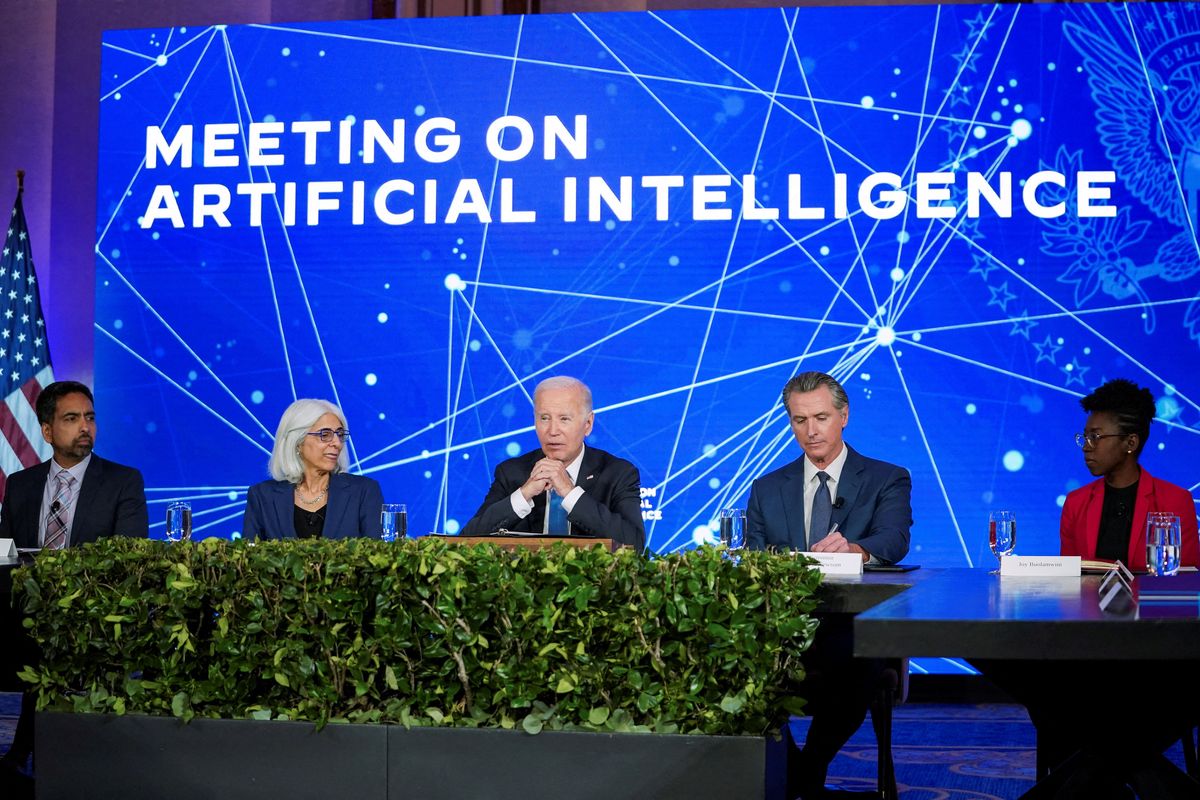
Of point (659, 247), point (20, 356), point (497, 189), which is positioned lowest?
point (20, 356)

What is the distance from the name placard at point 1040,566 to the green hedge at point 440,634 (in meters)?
1.08

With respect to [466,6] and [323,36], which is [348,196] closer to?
[323,36]

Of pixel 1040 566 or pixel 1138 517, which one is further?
pixel 1138 517

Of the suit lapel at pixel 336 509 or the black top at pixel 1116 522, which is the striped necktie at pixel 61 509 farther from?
the black top at pixel 1116 522

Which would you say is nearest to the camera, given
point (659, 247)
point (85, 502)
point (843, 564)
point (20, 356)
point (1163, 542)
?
point (1163, 542)

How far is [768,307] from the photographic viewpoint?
590 cm

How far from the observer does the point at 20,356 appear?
21.8 ft

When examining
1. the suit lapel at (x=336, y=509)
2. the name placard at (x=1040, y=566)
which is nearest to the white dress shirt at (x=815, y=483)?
the name placard at (x=1040, y=566)

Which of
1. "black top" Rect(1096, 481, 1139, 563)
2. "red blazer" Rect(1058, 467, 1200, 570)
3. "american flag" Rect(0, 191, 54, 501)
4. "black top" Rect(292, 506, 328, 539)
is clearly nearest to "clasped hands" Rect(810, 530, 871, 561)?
"red blazer" Rect(1058, 467, 1200, 570)

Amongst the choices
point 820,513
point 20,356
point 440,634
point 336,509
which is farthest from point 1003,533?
point 20,356

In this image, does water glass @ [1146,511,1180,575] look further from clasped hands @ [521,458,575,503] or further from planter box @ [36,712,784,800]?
clasped hands @ [521,458,575,503]

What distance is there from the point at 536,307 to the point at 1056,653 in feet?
13.8

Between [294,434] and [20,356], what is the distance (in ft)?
9.52

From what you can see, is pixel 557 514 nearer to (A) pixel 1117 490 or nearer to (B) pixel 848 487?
(B) pixel 848 487
